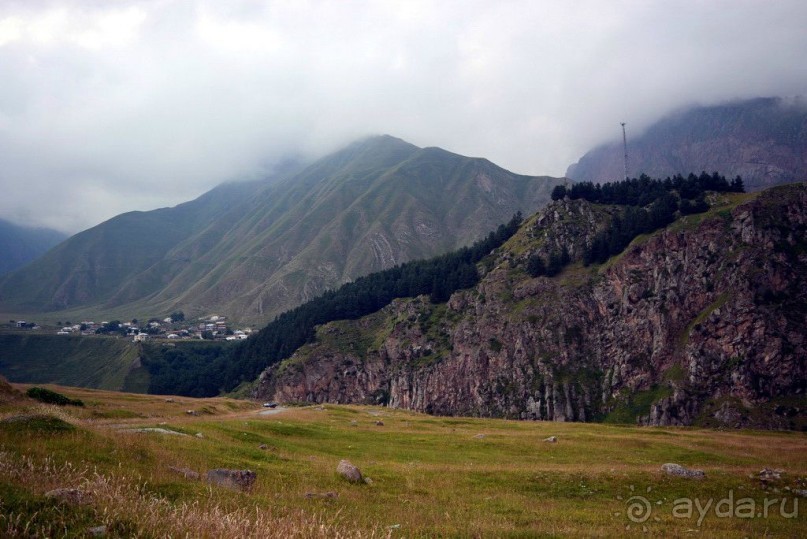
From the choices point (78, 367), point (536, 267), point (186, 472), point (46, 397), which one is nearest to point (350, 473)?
point (186, 472)

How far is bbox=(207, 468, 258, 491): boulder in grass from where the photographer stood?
1492 centimetres

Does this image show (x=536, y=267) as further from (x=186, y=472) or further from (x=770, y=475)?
(x=186, y=472)

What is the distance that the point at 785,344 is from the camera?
91.9 meters

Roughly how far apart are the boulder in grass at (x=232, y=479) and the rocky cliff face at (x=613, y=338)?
102266mm

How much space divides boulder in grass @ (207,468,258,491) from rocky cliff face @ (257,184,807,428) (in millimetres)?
102266

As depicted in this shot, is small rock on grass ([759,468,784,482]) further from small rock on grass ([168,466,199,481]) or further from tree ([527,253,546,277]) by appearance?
tree ([527,253,546,277])

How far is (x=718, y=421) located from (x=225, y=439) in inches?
3900

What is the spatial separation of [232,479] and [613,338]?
117 metres

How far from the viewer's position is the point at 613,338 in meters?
115

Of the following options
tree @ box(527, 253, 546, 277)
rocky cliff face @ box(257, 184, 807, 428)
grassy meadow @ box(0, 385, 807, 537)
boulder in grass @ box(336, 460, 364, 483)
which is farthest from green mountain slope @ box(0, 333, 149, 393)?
boulder in grass @ box(336, 460, 364, 483)

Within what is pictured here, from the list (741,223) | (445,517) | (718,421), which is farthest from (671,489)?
(741,223)

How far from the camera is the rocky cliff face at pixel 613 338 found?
93.8 metres

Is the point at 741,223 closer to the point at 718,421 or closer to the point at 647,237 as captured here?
the point at 647,237

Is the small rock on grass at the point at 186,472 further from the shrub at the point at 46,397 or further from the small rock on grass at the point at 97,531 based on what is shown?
the shrub at the point at 46,397
